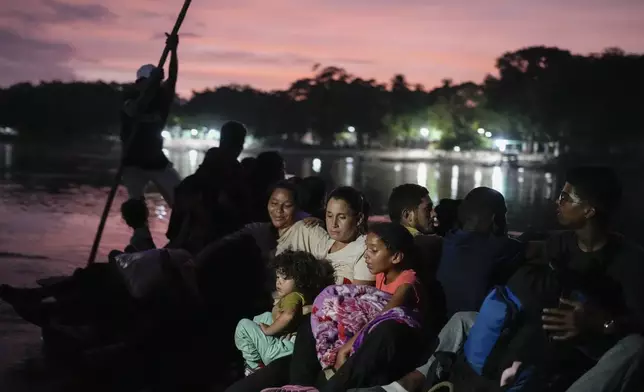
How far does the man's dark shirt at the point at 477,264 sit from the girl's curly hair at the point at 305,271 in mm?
853

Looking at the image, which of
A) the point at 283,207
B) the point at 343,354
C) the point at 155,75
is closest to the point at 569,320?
the point at 343,354

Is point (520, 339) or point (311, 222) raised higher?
point (311, 222)

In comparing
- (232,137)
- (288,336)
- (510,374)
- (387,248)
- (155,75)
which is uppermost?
(155,75)

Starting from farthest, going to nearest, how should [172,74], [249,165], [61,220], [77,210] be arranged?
1. [77,210]
2. [61,220]
3. [172,74]
4. [249,165]

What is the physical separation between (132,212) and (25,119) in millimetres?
115251

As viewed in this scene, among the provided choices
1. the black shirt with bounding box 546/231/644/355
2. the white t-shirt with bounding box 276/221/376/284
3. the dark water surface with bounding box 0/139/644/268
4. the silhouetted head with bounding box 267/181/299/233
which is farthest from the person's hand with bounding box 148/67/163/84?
the black shirt with bounding box 546/231/644/355

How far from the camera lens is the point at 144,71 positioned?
7.60m

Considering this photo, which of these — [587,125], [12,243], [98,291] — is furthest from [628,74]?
[98,291]

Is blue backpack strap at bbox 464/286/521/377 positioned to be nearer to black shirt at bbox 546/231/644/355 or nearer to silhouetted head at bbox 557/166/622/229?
black shirt at bbox 546/231/644/355

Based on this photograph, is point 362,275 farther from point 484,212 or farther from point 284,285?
point 484,212

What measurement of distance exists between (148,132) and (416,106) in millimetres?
106998

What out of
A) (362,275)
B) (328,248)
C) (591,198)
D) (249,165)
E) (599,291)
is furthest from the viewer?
(249,165)

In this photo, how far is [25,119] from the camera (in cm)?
11531

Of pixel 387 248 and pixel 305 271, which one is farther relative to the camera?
pixel 305 271
